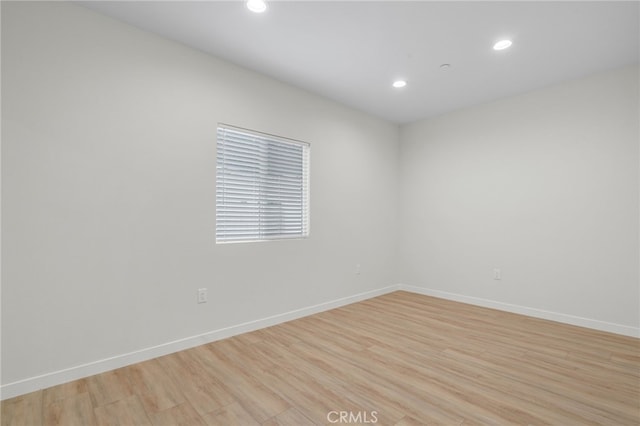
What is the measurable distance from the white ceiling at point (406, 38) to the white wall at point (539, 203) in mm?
429

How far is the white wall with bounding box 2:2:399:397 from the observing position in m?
1.91

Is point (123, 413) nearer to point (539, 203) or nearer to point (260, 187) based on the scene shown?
point (260, 187)

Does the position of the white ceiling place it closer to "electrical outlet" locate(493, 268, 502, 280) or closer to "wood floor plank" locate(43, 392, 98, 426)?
"electrical outlet" locate(493, 268, 502, 280)

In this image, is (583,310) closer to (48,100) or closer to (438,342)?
(438,342)

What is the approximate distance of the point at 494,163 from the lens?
3.85m

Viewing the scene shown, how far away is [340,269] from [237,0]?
9.96 ft

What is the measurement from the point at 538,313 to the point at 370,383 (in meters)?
2.63

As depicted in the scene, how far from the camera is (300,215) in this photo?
3555 mm

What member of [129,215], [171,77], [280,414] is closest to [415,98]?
[171,77]

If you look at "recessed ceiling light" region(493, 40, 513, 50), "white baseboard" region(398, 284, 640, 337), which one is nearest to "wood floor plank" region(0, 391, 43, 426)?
"recessed ceiling light" region(493, 40, 513, 50)

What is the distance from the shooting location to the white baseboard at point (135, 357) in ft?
6.15

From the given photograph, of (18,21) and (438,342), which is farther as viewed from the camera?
(438,342)

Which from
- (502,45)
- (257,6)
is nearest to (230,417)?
(257,6)

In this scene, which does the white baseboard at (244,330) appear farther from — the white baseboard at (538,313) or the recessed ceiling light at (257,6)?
the recessed ceiling light at (257,6)
